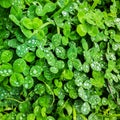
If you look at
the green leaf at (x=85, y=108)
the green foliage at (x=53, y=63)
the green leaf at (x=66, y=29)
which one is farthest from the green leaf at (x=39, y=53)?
the green leaf at (x=85, y=108)

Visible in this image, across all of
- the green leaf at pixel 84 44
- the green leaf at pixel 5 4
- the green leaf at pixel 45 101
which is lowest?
the green leaf at pixel 45 101

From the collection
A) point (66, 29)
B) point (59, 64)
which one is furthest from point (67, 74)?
point (66, 29)

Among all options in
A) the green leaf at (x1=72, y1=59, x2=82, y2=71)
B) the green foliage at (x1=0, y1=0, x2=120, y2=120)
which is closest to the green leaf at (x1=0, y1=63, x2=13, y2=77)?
the green foliage at (x1=0, y1=0, x2=120, y2=120)

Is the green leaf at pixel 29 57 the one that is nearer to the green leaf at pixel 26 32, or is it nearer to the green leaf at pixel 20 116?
the green leaf at pixel 26 32

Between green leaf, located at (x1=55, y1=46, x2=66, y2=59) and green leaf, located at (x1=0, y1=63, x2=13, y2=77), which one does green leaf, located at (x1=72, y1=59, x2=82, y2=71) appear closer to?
green leaf, located at (x1=55, y1=46, x2=66, y2=59)

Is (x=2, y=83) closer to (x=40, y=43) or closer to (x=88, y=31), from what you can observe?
(x=40, y=43)

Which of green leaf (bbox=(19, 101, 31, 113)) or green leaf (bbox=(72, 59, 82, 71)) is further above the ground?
green leaf (bbox=(72, 59, 82, 71))

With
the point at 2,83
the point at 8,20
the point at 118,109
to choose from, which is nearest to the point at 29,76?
the point at 2,83

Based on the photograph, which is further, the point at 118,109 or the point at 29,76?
the point at 118,109

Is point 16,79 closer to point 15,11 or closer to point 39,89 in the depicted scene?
point 39,89
